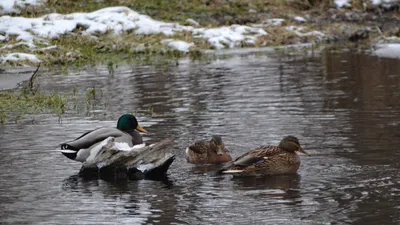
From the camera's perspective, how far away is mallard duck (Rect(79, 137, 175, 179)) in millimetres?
10219

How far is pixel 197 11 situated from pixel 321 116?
64.6 feet

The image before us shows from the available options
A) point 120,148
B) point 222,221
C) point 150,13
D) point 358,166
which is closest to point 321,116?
point 358,166

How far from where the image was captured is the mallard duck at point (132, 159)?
33.5 ft

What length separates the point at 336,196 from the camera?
9.03 meters

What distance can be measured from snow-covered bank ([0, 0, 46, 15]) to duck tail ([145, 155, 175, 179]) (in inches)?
823

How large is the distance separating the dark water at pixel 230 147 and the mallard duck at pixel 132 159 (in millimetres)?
210

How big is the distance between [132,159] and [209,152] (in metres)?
1.18

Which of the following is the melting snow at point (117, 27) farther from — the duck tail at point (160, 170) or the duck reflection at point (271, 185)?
the duck reflection at point (271, 185)

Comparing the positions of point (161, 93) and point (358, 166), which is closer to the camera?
point (358, 166)

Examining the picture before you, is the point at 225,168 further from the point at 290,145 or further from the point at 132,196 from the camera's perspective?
the point at 132,196

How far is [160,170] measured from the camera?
10.3m

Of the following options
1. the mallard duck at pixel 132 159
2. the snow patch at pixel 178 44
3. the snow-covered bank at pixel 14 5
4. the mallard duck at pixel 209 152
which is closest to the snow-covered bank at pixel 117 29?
the snow patch at pixel 178 44

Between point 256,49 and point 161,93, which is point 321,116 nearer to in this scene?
point 161,93

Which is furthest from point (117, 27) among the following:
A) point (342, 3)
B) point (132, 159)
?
point (132, 159)
